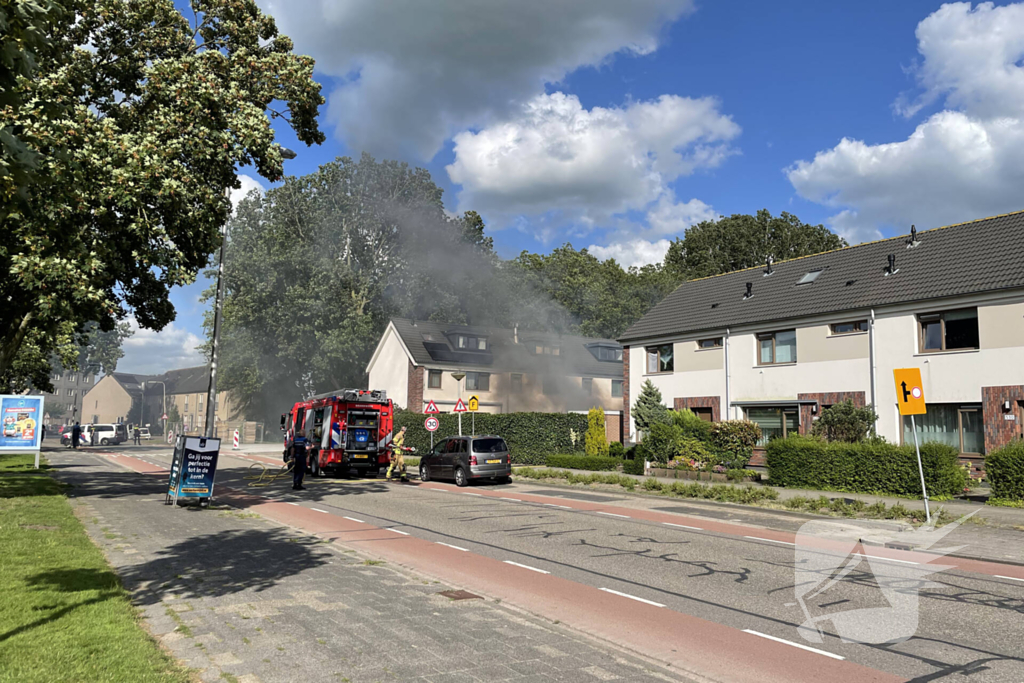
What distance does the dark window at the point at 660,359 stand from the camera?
32250 mm

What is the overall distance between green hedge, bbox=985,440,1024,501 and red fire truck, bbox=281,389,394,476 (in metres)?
18.3

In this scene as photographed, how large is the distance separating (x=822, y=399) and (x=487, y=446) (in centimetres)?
1233

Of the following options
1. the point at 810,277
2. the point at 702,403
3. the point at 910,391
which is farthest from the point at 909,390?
the point at 810,277

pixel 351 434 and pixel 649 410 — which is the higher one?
pixel 649 410

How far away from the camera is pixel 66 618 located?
616 centimetres

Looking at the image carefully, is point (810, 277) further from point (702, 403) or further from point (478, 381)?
point (478, 381)

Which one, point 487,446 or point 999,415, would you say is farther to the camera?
point 487,446

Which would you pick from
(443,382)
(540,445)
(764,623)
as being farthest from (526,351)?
(764,623)

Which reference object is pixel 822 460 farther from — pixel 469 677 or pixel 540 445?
pixel 469 677

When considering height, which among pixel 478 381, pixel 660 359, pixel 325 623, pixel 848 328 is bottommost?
pixel 325 623

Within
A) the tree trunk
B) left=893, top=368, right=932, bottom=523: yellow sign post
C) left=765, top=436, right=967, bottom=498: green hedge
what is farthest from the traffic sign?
the tree trunk

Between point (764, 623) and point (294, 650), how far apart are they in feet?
14.1

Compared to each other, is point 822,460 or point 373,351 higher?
point 373,351

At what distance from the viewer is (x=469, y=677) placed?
507cm
